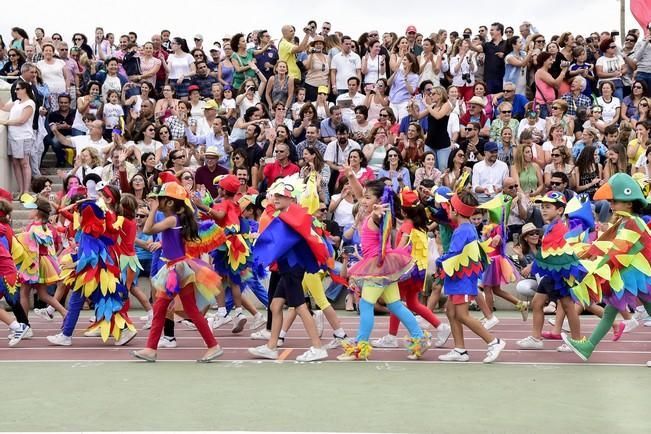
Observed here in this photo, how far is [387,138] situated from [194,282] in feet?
26.3

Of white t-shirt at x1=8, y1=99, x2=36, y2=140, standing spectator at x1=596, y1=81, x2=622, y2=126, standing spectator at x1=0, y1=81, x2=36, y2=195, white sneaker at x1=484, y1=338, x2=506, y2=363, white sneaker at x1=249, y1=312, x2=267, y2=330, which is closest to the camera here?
white sneaker at x1=484, y1=338, x2=506, y2=363

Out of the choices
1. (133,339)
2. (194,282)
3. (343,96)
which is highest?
(343,96)

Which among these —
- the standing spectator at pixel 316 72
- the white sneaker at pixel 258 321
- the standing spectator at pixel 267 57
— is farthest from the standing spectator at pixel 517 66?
the white sneaker at pixel 258 321

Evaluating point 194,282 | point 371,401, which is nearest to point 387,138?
point 194,282

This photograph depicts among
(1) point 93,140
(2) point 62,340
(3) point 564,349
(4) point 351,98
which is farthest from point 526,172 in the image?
(2) point 62,340

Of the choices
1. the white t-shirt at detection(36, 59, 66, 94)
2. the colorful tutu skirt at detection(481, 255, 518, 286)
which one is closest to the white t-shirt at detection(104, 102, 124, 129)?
the white t-shirt at detection(36, 59, 66, 94)

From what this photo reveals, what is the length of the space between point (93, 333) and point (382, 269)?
11.9 ft

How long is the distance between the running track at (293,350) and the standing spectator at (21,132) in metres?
5.70

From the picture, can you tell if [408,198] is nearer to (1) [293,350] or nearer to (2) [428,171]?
(1) [293,350]

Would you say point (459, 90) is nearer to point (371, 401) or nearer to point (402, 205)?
point (402, 205)

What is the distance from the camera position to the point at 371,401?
819 centimetres

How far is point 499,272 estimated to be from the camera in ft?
42.2

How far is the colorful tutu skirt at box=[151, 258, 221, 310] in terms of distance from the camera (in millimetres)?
10320

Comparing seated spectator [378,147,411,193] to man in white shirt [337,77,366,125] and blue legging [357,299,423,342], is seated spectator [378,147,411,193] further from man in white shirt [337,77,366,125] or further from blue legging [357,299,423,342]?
blue legging [357,299,423,342]
